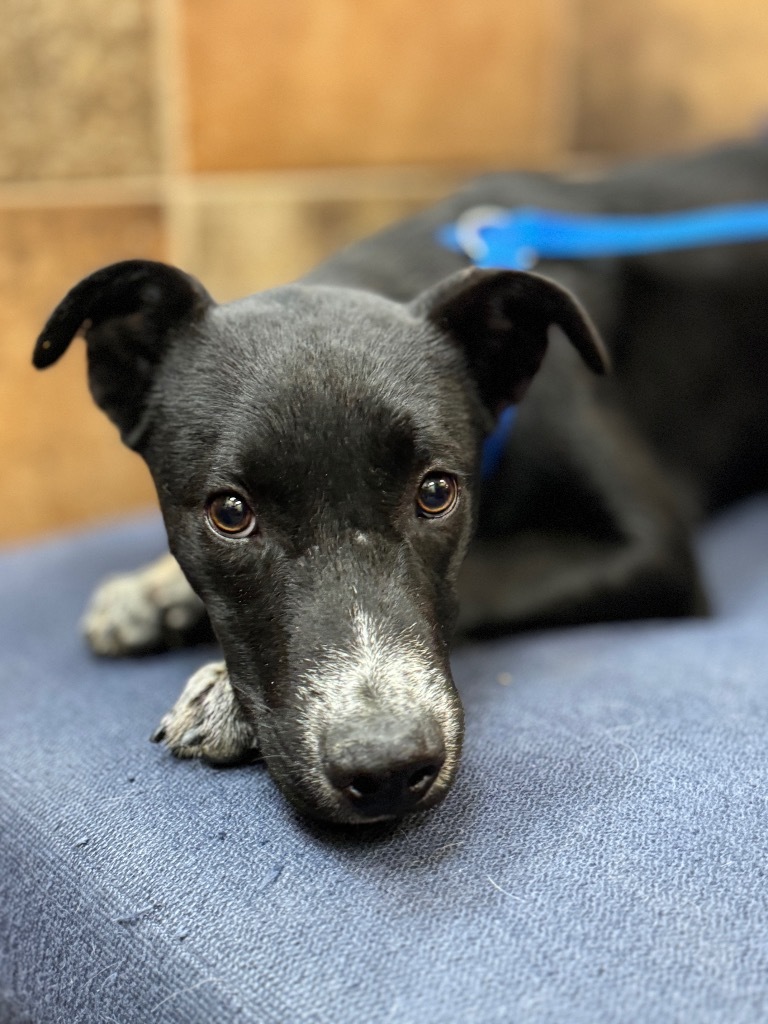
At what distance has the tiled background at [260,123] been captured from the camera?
2.38 metres

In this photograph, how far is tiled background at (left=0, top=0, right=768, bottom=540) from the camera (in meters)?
2.38

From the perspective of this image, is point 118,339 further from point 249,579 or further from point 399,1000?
point 399,1000

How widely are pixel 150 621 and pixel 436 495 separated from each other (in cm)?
64

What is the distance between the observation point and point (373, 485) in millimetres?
1326

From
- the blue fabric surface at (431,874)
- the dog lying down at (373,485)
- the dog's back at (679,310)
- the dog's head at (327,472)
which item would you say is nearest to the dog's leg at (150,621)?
the dog lying down at (373,485)

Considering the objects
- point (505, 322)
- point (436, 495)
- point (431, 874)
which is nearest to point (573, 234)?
point (505, 322)

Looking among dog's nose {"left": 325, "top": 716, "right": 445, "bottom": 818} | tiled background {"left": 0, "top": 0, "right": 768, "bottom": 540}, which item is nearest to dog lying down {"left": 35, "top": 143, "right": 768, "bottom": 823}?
dog's nose {"left": 325, "top": 716, "right": 445, "bottom": 818}

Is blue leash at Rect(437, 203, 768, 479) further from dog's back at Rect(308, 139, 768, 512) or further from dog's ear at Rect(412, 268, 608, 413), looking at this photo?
dog's ear at Rect(412, 268, 608, 413)

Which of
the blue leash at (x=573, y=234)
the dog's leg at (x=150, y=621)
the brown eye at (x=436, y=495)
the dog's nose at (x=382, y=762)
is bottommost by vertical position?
the dog's leg at (x=150, y=621)

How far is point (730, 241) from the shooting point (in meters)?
2.36

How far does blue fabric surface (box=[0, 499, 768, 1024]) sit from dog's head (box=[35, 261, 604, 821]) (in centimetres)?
9

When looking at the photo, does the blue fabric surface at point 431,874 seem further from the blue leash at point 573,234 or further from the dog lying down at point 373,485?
the blue leash at point 573,234

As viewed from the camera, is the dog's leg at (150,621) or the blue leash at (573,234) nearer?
the dog's leg at (150,621)

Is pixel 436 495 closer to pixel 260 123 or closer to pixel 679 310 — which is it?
pixel 679 310
